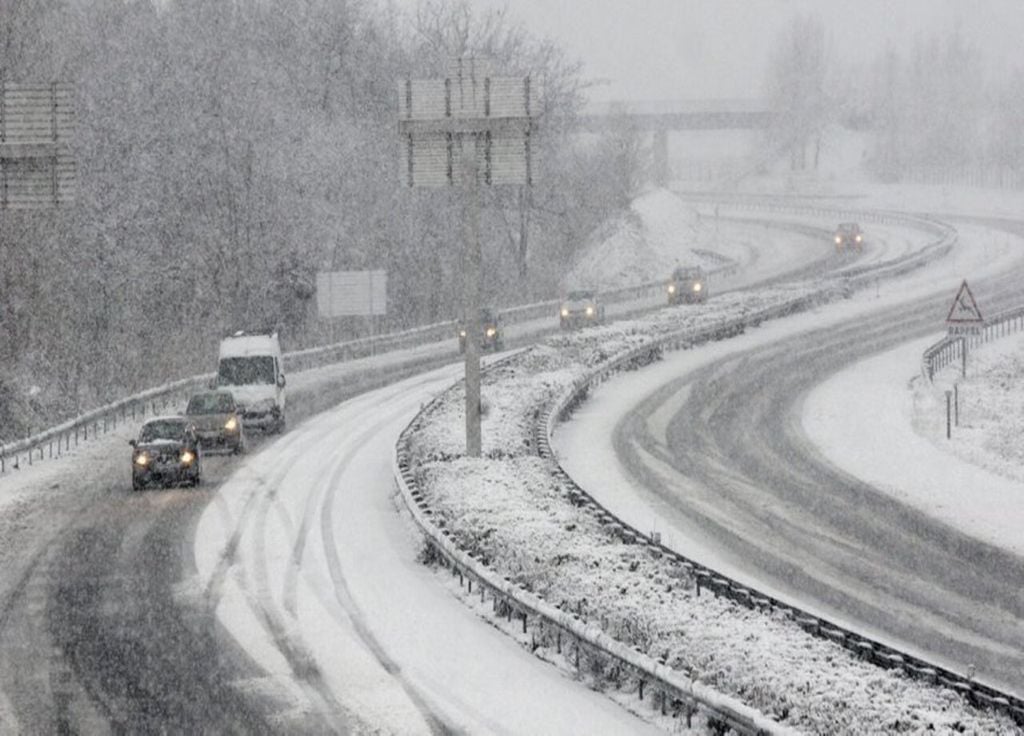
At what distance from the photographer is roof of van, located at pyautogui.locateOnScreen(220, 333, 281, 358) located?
132ft

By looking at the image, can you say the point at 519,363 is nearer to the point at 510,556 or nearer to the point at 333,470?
the point at 333,470

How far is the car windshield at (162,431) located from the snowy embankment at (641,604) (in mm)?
5029

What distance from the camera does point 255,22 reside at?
85562mm

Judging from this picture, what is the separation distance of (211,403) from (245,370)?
3866 mm

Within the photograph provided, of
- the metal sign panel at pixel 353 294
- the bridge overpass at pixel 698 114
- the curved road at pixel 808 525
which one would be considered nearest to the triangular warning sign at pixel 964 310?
the curved road at pixel 808 525

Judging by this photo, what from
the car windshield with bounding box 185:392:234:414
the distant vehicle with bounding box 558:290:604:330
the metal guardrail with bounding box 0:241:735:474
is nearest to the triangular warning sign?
the car windshield with bounding box 185:392:234:414

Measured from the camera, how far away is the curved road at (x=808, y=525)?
20891mm

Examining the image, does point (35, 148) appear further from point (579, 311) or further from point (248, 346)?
point (579, 311)

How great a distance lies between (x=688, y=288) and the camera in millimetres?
67125

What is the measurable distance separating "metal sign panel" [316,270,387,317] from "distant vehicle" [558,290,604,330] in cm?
773

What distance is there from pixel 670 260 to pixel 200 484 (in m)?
66.9

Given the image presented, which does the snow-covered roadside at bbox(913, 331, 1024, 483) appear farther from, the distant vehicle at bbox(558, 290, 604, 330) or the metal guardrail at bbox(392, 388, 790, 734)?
the distant vehicle at bbox(558, 290, 604, 330)

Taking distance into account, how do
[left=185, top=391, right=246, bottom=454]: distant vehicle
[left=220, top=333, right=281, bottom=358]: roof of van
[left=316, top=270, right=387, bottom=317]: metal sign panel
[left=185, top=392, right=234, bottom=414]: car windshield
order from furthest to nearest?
1. [left=316, top=270, right=387, bottom=317]: metal sign panel
2. [left=220, top=333, right=281, bottom=358]: roof of van
3. [left=185, top=392, right=234, bottom=414]: car windshield
4. [left=185, top=391, right=246, bottom=454]: distant vehicle

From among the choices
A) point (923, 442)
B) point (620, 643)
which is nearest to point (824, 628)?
point (620, 643)
